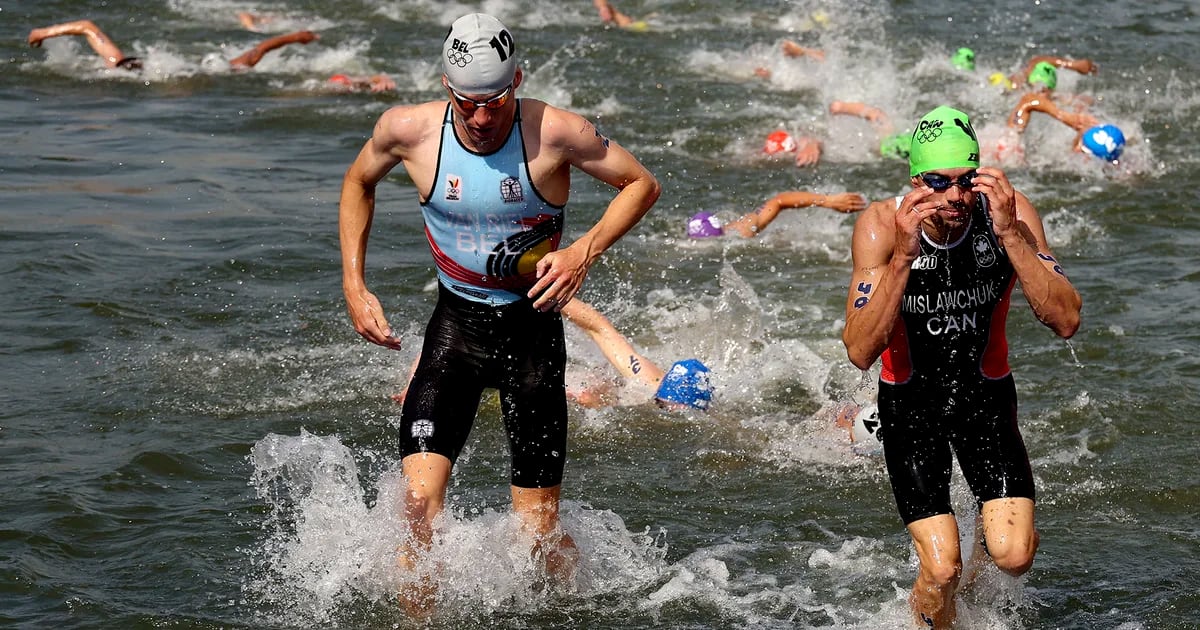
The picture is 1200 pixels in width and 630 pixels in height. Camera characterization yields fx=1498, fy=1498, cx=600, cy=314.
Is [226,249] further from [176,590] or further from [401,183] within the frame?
[176,590]

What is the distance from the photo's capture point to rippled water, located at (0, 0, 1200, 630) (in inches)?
265

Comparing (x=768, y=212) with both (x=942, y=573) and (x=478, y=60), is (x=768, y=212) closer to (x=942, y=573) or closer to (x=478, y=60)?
(x=942, y=573)

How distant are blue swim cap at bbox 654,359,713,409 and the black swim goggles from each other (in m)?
4.01

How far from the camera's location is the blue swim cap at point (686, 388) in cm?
913

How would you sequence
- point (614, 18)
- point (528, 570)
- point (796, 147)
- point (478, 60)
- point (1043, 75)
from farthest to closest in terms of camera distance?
point (614, 18), point (1043, 75), point (796, 147), point (528, 570), point (478, 60)

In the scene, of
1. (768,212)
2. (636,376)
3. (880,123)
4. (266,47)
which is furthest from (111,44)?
(636,376)

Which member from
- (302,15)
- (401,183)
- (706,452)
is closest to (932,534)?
(706,452)

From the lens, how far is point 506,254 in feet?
18.9

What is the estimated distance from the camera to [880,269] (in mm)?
5547

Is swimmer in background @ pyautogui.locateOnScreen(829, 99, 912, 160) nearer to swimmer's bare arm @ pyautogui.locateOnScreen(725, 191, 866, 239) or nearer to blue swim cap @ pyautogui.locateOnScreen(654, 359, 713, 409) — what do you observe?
swimmer's bare arm @ pyautogui.locateOnScreen(725, 191, 866, 239)

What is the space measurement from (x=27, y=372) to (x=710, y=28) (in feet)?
49.7

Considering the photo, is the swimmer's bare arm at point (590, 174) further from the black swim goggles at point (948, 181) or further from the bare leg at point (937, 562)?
the bare leg at point (937, 562)

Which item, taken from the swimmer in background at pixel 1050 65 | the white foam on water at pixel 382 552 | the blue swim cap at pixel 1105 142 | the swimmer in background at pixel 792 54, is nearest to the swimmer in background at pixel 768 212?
the blue swim cap at pixel 1105 142

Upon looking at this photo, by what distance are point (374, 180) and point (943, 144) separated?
222cm
